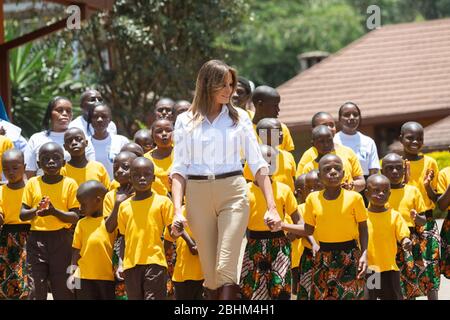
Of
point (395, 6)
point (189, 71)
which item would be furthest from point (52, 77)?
point (395, 6)

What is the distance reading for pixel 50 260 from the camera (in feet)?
27.1

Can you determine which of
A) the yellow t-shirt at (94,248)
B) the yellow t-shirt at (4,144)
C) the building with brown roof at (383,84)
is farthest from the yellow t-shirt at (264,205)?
the building with brown roof at (383,84)

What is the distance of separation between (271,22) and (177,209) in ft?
102

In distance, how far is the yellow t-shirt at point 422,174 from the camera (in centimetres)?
901

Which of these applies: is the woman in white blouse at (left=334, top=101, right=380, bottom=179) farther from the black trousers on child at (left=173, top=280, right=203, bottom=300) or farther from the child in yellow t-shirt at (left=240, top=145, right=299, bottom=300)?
the black trousers on child at (left=173, top=280, right=203, bottom=300)

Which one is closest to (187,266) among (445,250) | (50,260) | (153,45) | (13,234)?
(50,260)

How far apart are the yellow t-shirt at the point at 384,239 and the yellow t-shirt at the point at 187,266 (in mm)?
1338

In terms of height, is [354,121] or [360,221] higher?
[354,121]

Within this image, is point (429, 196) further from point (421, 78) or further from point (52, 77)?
point (421, 78)

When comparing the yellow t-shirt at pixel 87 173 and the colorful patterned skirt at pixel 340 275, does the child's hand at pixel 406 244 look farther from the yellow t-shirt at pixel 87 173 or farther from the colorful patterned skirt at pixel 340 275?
the yellow t-shirt at pixel 87 173

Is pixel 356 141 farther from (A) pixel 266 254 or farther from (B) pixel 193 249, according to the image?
(B) pixel 193 249

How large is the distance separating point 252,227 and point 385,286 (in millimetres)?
1163

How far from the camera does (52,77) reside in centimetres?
1878

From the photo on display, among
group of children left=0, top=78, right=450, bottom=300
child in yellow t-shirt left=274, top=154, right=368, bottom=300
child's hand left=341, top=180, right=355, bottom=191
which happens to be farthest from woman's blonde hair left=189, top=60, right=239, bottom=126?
child's hand left=341, top=180, right=355, bottom=191
